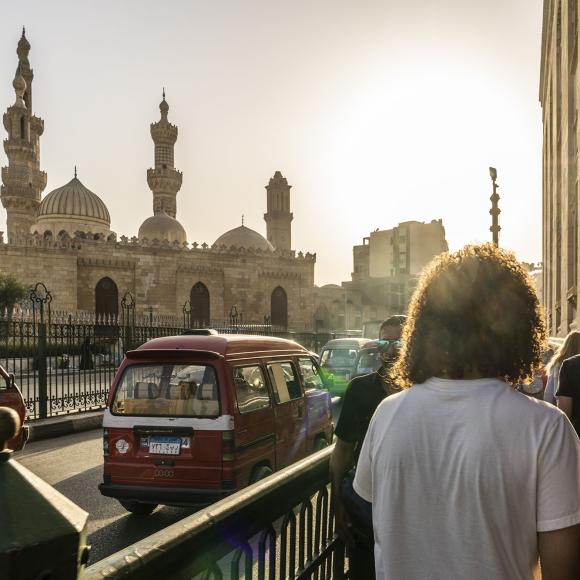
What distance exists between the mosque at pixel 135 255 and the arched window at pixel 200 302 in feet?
0.24

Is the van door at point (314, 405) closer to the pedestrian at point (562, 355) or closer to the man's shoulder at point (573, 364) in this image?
the pedestrian at point (562, 355)

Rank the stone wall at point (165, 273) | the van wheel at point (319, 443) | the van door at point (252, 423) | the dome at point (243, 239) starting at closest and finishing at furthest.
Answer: the van door at point (252, 423) → the van wheel at point (319, 443) → the stone wall at point (165, 273) → the dome at point (243, 239)

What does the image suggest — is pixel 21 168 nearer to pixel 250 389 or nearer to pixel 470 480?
pixel 250 389

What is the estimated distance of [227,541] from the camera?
1.97 m

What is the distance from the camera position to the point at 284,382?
6.97m

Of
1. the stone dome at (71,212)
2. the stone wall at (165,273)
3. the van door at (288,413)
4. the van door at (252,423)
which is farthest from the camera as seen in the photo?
the stone dome at (71,212)

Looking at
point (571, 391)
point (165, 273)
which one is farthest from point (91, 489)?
point (165, 273)

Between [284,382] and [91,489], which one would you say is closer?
[284,382]

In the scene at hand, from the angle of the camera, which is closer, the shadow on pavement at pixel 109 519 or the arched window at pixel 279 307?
the shadow on pavement at pixel 109 519

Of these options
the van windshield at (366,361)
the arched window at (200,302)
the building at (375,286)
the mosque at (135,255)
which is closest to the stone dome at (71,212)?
the mosque at (135,255)

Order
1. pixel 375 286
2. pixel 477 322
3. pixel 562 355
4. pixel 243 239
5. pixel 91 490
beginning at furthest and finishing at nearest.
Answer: pixel 375 286 < pixel 243 239 < pixel 91 490 < pixel 562 355 < pixel 477 322

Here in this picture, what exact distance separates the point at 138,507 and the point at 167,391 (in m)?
1.29

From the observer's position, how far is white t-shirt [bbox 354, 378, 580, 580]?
1495 millimetres

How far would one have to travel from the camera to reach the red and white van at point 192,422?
569cm
